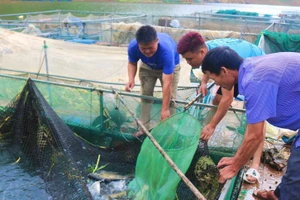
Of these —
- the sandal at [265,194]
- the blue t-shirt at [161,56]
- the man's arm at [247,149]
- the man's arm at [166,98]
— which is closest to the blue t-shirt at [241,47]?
the blue t-shirt at [161,56]

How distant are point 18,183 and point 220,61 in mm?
3235

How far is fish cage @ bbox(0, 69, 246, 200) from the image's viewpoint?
11.8 ft

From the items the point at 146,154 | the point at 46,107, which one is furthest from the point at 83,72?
the point at 146,154

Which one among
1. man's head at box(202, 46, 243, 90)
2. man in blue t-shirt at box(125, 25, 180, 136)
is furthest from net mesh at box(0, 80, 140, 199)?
man's head at box(202, 46, 243, 90)

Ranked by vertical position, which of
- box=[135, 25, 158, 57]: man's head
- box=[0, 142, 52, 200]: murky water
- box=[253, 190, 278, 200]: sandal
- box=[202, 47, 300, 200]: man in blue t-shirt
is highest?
box=[135, 25, 158, 57]: man's head

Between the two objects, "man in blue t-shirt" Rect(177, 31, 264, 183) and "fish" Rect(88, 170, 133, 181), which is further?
"fish" Rect(88, 170, 133, 181)

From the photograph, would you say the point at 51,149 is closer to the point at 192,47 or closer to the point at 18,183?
the point at 18,183

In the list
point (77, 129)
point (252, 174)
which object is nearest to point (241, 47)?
point (252, 174)

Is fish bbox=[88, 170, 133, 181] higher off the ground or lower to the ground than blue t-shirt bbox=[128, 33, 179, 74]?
lower

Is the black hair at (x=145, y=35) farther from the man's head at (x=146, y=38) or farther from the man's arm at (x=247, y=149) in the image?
the man's arm at (x=247, y=149)

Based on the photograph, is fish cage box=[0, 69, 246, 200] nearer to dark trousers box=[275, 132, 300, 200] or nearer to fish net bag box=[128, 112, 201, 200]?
fish net bag box=[128, 112, 201, 200]

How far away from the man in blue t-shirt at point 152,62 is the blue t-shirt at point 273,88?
5.27ft

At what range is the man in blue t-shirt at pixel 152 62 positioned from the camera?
134 inches

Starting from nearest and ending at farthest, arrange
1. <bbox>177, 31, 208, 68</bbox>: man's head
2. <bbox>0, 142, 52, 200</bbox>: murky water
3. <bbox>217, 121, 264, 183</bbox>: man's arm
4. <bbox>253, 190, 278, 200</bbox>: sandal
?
<bbox>217, 121, 264, 183</bbox>: man's arm
<bbox>253, 190, 278, 200</bbox>: sandal
<bbox>177, 31, 208, 68</bbox>: man's head
<bbox>0, 142, 52, 200</bbox>: murky water
